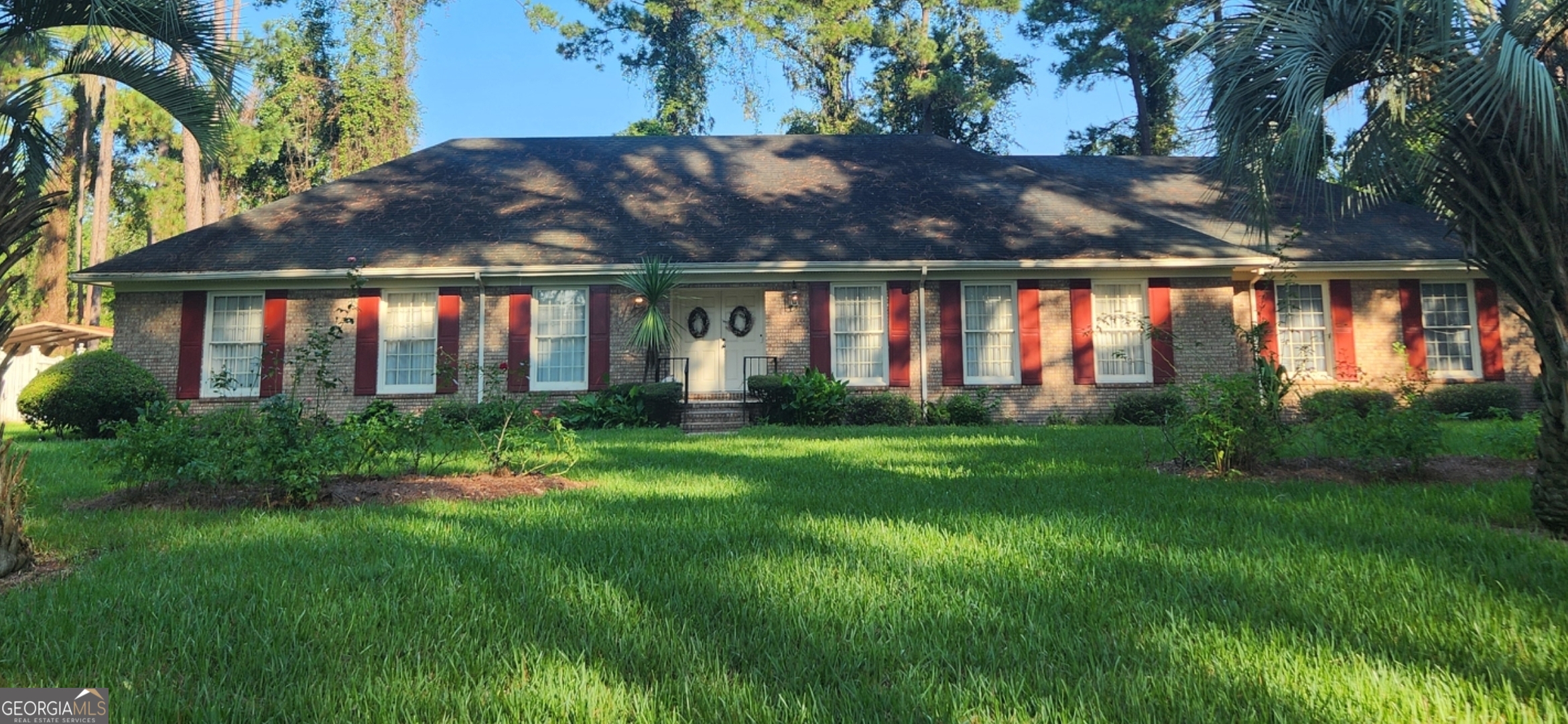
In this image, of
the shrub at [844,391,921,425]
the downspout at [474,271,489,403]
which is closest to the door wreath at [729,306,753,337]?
the shrub at [844,391,921,425]

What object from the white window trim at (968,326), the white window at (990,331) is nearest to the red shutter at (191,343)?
the white window trim at (968,326)

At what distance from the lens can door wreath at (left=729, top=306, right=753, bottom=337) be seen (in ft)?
49.1

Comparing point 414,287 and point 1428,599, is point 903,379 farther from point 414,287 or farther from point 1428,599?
point 1428,599

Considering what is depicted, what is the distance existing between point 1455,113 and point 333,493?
7479 mm

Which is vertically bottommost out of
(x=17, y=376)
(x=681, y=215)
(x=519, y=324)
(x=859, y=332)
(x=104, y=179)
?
(x=17, y=376)

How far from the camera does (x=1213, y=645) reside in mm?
2324

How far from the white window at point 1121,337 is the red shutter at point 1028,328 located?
1113 millimetres

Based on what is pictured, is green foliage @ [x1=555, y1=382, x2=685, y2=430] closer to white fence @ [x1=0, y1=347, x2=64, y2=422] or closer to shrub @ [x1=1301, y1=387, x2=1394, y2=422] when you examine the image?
shrub @ [x1=1301, y1=387, x2=1394, y2=422]

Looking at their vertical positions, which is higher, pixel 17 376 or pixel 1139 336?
pixel 1139 336

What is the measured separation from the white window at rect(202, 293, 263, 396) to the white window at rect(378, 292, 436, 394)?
2.19m

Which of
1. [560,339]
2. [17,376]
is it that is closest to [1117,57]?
[560,339]

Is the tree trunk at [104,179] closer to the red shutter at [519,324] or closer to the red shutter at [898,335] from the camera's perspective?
the red shutter at [519,324]

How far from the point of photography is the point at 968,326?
14.0 metres

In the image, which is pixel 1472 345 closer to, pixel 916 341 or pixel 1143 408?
pixel 1143 408
